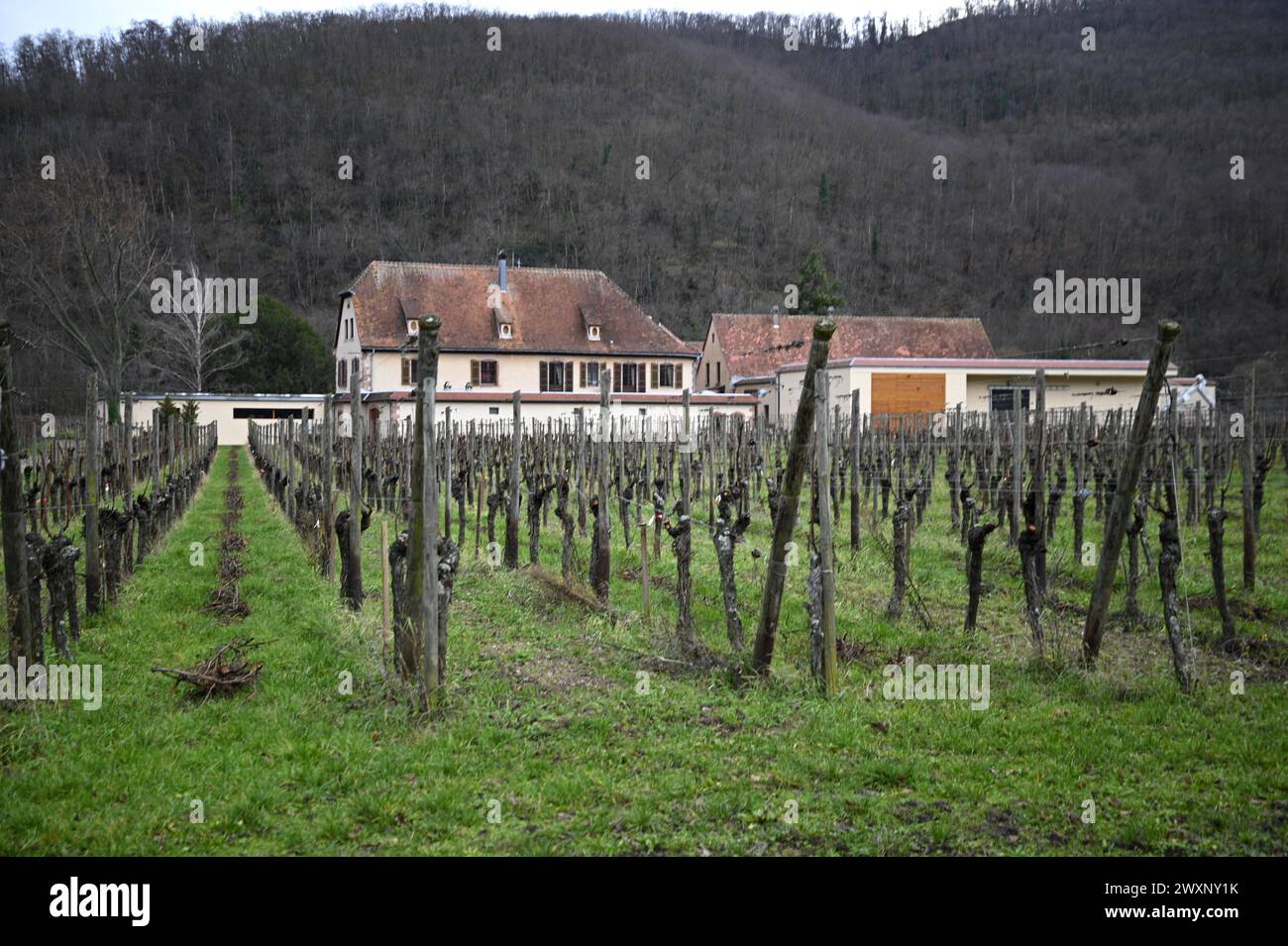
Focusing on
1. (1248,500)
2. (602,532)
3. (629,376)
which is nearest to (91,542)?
(602,532)

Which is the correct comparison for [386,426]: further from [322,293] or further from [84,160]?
[322,293]

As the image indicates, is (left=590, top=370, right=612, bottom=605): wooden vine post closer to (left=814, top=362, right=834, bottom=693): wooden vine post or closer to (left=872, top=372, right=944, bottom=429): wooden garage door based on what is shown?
(left=814, top=362, right=834, bottom=693): wooden vine post

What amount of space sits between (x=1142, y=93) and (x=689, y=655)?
476ft

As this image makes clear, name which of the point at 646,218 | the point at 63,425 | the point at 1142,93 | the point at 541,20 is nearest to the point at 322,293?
the point at 646,218

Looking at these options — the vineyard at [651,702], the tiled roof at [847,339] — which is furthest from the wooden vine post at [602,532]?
the tiled roof at [847,339]

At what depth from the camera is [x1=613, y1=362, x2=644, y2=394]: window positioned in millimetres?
44281

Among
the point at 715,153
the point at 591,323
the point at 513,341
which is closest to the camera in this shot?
the point at 513,341

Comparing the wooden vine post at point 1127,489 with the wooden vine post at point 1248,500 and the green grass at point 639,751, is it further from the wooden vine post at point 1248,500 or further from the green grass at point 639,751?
the wooden vine post at point 1248,500

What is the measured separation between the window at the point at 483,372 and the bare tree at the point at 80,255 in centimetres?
1396

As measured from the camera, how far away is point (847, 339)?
4769 centimetres

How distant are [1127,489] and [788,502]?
264cm

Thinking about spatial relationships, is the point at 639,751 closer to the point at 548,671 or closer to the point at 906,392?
the point at 548,671

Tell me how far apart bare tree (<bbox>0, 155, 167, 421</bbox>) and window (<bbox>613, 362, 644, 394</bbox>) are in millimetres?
20362

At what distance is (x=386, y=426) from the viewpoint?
125ft
